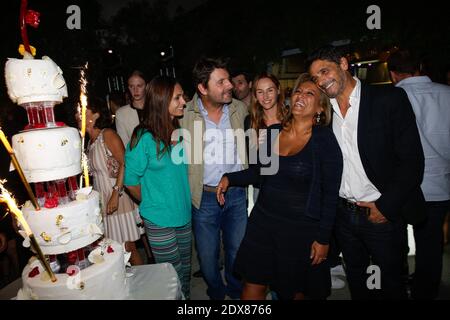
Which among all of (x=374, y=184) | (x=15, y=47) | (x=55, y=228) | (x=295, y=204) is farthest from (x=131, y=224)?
(x=15, y=47)

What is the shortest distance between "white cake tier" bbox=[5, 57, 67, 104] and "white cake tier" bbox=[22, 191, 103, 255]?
69 cm

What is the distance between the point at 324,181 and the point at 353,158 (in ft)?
1.10

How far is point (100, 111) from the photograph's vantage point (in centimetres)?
382

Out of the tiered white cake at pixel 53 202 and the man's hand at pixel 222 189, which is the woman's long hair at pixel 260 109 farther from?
the tiered white cake at pixel 53 202

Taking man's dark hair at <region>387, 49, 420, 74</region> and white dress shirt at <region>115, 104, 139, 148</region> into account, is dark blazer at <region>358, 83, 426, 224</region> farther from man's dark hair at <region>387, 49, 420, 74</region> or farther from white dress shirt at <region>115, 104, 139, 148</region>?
white dress shirt at <region>115, 104, 139, 148</region>

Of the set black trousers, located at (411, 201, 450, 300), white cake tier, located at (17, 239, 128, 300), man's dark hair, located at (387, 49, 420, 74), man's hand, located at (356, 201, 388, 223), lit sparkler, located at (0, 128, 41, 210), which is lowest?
black trousers, located at (411, 201, 450, 300)

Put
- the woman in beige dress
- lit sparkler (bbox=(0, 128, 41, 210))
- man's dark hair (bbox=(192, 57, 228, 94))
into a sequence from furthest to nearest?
1. the woman in beige dress
2. man's dark hair (bbox=(192, 57, 228, 94))
3. lit sparkler (bbox=(0, 128, 41, 210))

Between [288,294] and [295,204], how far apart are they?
2.56ft

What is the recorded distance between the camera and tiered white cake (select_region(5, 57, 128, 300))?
6.11 feet

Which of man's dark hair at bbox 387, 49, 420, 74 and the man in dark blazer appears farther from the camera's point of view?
man's dark hair at bbox 387, 49, 420, 74

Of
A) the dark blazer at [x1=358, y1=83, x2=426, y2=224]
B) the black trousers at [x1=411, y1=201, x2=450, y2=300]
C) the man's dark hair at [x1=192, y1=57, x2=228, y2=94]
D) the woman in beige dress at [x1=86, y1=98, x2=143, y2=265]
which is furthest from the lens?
the woman in beige dress at [x1=86, y1=98, x2=143, y2=265]

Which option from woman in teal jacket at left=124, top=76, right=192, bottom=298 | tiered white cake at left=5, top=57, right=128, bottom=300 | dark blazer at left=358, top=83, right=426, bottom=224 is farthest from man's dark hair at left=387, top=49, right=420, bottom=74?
tiered white cake at left=5, top=57, right=128, bottom=300

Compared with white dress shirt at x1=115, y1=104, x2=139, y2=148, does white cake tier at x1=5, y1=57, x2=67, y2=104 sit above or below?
above

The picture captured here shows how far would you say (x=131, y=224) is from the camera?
3836 millimetres
